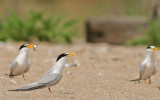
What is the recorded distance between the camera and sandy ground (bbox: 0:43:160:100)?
3.69 meters

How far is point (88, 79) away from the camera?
4.82 m

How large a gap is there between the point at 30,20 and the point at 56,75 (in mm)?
5928

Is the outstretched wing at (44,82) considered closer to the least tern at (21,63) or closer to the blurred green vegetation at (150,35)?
the least tern at (21,63)

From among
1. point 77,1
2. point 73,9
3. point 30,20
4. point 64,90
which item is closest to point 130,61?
point 64,90

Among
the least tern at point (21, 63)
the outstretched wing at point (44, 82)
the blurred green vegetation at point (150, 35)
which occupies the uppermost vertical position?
the outstretched wing at point (44, 82)

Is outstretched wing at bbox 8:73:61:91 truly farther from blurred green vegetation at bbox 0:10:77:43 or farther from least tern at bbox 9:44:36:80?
blurred green vegetation at bbox 0:10:77:43

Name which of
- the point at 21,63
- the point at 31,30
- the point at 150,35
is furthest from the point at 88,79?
the point at 150,35

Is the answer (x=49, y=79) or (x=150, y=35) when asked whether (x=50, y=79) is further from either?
(x=150, y=35)

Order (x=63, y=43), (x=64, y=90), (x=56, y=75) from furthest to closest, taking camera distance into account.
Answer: (x=63, y=43) < (x=64, y=90) < (x=56, y=75)

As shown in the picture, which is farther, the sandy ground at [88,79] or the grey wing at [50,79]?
the sandy ground at [88,79]

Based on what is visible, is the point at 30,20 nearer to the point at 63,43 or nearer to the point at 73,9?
the point at 63,43

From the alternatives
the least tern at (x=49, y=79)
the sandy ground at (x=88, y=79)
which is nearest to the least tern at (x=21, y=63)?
the sandy ground at (x=88, y=79)

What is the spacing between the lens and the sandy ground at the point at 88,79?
12.1 ft

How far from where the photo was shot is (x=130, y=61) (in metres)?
6.73
